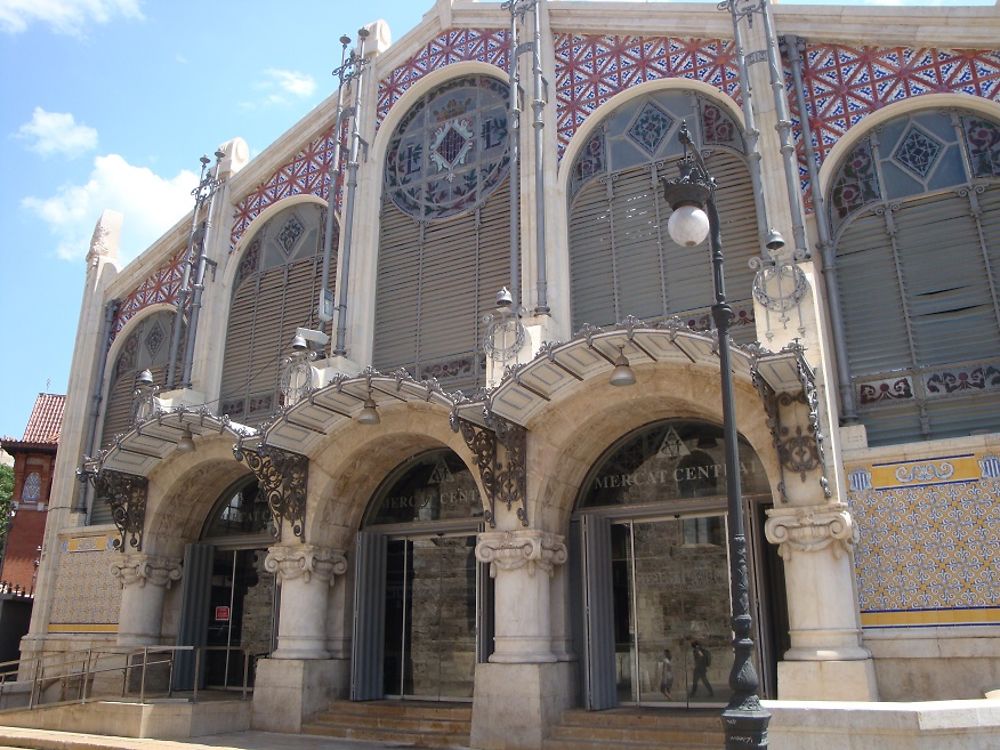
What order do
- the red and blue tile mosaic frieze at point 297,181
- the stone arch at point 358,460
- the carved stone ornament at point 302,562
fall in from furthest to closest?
1. the red and blue tile mosaic frieze at point 297,181
2. the carved stone ornament at point 302,562
3. the stone arch at point 358,460

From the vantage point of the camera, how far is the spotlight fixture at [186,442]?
15.6 m

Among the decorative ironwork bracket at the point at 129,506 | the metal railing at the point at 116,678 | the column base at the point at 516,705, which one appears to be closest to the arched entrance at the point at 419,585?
the column base at the point at 516,705

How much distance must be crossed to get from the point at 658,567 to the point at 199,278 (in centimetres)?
1119

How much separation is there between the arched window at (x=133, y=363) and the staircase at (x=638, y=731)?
1209cm

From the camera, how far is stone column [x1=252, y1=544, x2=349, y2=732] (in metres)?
14.0

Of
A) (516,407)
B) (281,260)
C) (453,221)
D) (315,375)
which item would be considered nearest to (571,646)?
(516,407)

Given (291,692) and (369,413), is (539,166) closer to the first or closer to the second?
(369,413)

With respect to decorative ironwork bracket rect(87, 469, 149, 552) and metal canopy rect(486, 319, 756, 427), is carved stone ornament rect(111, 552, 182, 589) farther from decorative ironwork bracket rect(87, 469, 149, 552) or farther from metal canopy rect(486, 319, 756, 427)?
metal canopy rect(486, 319, 756, 427)

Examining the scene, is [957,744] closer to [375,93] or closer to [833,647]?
[833,647]

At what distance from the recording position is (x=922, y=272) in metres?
12.0

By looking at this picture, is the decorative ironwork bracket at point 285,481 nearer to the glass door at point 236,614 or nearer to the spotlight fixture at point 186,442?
the spotlight fixture at point 186,442

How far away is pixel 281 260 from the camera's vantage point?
18281 millimetres

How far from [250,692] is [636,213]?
11.1m

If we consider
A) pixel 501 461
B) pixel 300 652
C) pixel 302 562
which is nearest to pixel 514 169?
pixel 501 461
